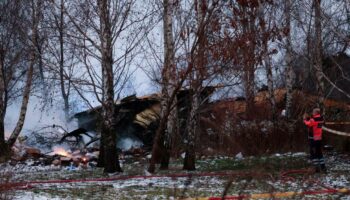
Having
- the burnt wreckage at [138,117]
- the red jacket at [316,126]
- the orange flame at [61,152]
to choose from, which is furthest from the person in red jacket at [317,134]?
the burnt wreckage at [138,117]

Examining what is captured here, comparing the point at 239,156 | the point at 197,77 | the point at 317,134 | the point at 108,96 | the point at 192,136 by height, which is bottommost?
the point at 239,156

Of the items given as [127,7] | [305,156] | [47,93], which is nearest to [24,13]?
[127,7]

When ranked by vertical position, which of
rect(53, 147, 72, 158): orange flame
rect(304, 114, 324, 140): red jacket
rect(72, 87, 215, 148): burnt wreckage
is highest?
rect(72, 87, 215, 148): burnt wreckage

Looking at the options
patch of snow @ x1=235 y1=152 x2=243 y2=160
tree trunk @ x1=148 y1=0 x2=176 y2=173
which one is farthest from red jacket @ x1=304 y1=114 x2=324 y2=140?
patch of snow @ x1=235 y1=152 x2=243 y2=160

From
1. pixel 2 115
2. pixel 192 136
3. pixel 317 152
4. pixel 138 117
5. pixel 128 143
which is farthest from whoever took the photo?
pixel 128 143

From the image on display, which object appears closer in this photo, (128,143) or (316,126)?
(316,126)

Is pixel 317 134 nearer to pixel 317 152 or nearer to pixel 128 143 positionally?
pixel 317 152

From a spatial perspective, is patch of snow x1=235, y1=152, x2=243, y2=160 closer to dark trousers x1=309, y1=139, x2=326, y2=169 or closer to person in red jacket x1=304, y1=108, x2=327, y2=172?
dark trousers x1=309, y1=139, x2=326, y2=169

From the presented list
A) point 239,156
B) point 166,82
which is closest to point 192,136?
point 166,82

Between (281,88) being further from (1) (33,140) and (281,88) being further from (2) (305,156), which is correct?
(1) (33,140)

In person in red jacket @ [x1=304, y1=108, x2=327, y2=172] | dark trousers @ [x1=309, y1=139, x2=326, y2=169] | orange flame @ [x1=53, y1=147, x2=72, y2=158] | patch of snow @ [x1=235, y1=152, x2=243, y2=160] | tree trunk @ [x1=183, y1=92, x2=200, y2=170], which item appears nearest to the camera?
dark trousers @ [x1=309, y1=139, x2=326, y2=169]

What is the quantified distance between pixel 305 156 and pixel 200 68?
260 inches

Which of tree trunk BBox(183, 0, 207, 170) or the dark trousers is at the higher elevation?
tree trunk BBox(183, 0, 207, 170)

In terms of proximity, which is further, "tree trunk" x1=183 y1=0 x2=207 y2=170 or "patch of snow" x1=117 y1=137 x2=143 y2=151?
"patch of snow" x1=117 y1=137 x2=143 y2=151
